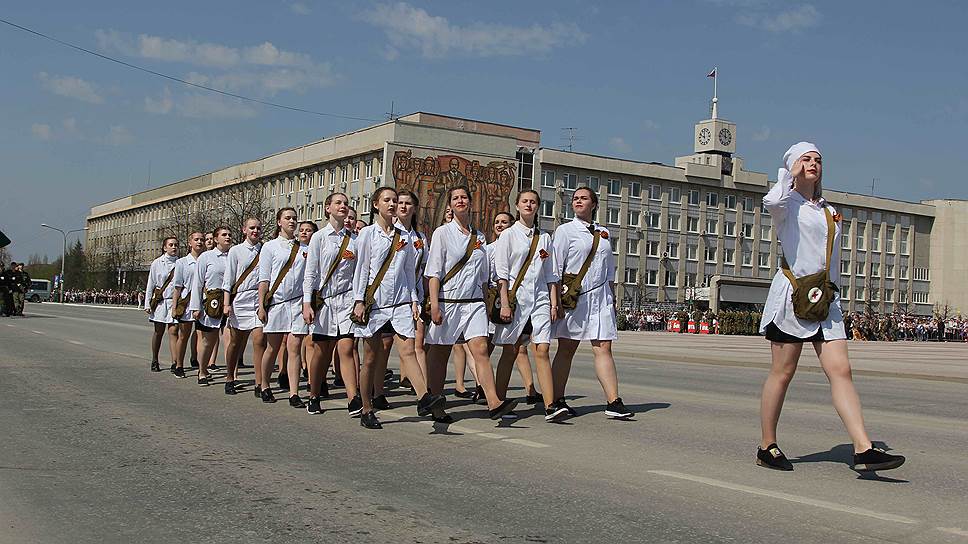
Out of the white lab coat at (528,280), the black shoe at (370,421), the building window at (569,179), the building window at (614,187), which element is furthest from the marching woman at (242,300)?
the building window at (614,187)

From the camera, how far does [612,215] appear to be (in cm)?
9606

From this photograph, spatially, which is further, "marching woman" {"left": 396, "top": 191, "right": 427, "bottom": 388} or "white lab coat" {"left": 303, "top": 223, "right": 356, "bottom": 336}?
"white lab coat" {"left": 303, "top": 223, "right": 356, "bottom": 336}

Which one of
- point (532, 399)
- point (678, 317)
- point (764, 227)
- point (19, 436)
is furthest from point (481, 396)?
point (764, 227)

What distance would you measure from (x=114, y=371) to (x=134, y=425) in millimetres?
6010

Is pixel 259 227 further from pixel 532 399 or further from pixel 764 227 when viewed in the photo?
pixel 764 227

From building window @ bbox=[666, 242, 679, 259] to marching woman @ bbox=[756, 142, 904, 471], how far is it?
9366cm

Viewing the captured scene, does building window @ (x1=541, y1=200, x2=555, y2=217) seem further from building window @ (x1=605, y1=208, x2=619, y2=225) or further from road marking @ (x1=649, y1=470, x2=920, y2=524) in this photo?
road marking @ (x1=649, y1=470, x2=920, y2=524)

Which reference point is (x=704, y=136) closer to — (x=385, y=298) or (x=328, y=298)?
(x=328, y=298)

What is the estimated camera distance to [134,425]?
9062 millimetres

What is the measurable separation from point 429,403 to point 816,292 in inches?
144

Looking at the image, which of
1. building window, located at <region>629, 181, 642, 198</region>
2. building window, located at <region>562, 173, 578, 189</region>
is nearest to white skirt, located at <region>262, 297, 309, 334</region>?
building window, located at <region>562, 173, 578, 189</region>

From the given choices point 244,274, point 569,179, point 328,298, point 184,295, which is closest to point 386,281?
point 328,298

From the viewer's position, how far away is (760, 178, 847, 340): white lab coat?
22.5ft

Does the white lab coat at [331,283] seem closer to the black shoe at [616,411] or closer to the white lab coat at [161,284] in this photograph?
the black shoe at [616,411]
